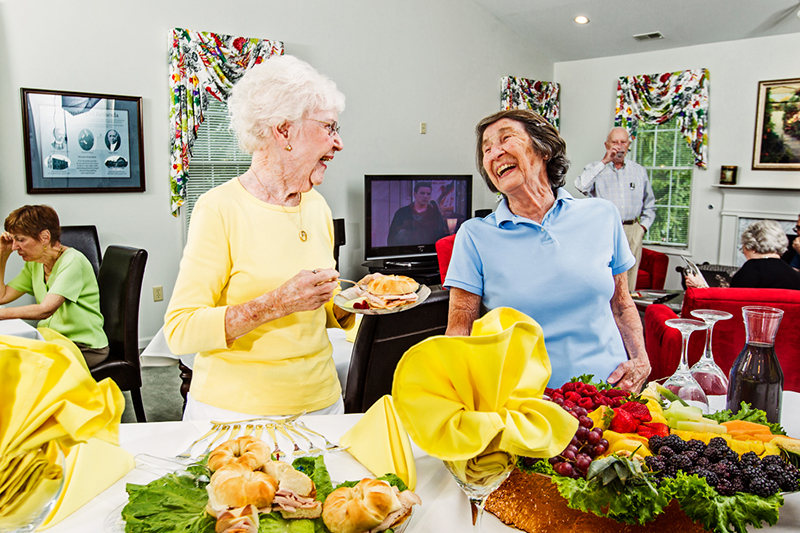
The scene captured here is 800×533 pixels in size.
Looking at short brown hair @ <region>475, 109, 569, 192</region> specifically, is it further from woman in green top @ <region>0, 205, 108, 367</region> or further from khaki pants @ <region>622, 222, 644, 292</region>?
khaki pants @ <region>622, 222, 644, 292</region>

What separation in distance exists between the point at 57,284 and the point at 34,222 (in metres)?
0.31

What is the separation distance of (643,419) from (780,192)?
652 centimetres

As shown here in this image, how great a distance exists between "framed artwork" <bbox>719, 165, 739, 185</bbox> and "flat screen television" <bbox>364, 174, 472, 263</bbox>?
2.81 meters

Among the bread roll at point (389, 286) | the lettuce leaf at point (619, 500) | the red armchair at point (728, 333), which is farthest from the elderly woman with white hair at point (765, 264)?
the lettuce leaf at point (619, 500)

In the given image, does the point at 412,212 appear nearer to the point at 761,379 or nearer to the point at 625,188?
the point at 625,188

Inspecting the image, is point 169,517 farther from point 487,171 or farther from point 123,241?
point 123,241

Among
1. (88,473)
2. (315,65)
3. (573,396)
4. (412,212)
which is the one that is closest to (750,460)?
(573,396)

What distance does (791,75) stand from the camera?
6203 millimetres

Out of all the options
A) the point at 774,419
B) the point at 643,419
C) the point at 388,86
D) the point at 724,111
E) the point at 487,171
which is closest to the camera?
the point at 643,419

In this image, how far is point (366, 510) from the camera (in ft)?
2.34

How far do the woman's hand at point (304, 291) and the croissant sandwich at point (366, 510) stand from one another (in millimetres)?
580

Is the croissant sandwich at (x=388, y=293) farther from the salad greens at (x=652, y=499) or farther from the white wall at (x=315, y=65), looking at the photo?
the white wall at (x=315, y=65)

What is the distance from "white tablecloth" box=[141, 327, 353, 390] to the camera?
211 centimetres

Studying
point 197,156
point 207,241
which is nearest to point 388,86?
point 197,156
